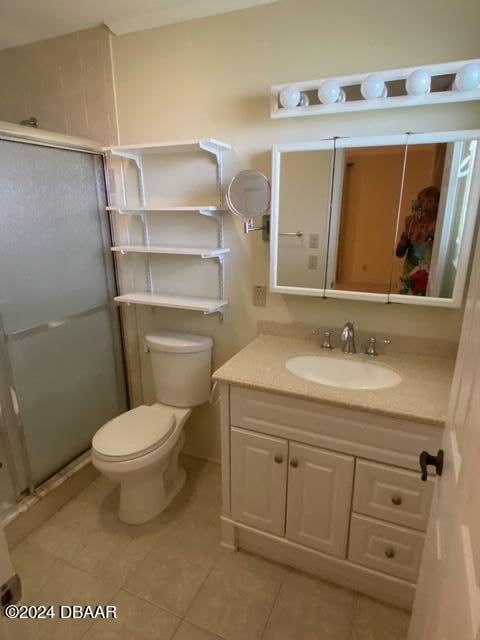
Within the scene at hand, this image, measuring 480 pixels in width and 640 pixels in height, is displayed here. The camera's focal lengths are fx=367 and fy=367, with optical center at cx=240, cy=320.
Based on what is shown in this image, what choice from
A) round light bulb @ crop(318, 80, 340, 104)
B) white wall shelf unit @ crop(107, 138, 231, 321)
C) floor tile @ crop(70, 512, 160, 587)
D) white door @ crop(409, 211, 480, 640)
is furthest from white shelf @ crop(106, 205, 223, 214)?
floor tile @ crop(70, 512, 160, 587)

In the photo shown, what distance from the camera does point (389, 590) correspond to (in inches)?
Result: 57.8

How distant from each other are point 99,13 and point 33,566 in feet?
8.62

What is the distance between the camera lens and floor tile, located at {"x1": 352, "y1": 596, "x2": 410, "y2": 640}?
1.39 metres

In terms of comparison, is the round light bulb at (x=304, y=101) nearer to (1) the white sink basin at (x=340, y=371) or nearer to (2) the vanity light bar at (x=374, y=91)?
(2) the vanity light bar at (x=374, y=91)

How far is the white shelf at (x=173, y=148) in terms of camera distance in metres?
1.72

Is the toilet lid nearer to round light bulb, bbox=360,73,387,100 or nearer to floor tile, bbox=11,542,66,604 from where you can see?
floor tile, bbox=11,542,66,604

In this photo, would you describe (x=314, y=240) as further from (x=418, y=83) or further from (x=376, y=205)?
(x=418, y=83)

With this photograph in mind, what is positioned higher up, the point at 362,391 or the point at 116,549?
the point at 362,391

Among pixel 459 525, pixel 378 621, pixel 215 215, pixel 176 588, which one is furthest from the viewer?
pixel 215 215

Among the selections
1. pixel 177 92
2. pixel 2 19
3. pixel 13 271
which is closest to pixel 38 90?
pixel 2 19

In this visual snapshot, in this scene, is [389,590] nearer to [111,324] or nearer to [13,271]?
[111,324]

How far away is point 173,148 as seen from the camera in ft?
6.11

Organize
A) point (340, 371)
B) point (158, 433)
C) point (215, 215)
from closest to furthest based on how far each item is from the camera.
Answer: point (340, 371) < point (158, 433) < point (215, 215)

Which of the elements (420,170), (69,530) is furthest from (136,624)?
(420,170)
